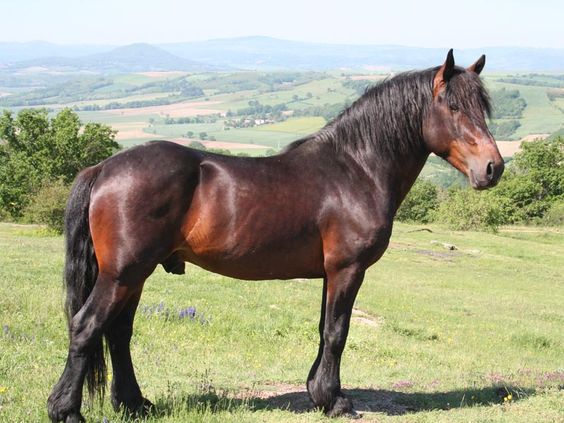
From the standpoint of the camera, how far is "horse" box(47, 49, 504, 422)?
191 inches

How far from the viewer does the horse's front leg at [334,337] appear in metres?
5.41

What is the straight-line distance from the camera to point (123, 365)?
5441 millimetres

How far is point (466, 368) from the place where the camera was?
31.0ft

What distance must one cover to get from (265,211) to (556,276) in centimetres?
2701

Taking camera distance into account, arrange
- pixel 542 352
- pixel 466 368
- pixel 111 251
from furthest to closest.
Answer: pixel 542 352
pixel 466 368
pixel 111 251

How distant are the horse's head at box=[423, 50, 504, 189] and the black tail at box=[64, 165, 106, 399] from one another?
2840 millimetres

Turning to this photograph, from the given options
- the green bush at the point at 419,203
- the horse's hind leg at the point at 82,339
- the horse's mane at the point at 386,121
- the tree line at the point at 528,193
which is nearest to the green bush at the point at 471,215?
the tree line at the point at 528,193

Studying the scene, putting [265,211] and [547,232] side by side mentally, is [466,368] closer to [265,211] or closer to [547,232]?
[265,211]

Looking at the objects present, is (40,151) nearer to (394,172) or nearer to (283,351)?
(283,351)

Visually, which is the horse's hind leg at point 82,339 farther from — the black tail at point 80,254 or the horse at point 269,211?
the black tail at point 80,254

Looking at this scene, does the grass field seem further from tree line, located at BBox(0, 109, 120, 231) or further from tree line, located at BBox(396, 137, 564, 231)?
tree line, located at BBox(396, 137, 564, 231)

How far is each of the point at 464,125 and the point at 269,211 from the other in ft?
5.88

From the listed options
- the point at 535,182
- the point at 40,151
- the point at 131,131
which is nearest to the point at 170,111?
the point at 131,131

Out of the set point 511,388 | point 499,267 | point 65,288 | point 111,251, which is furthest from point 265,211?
point 499,267
